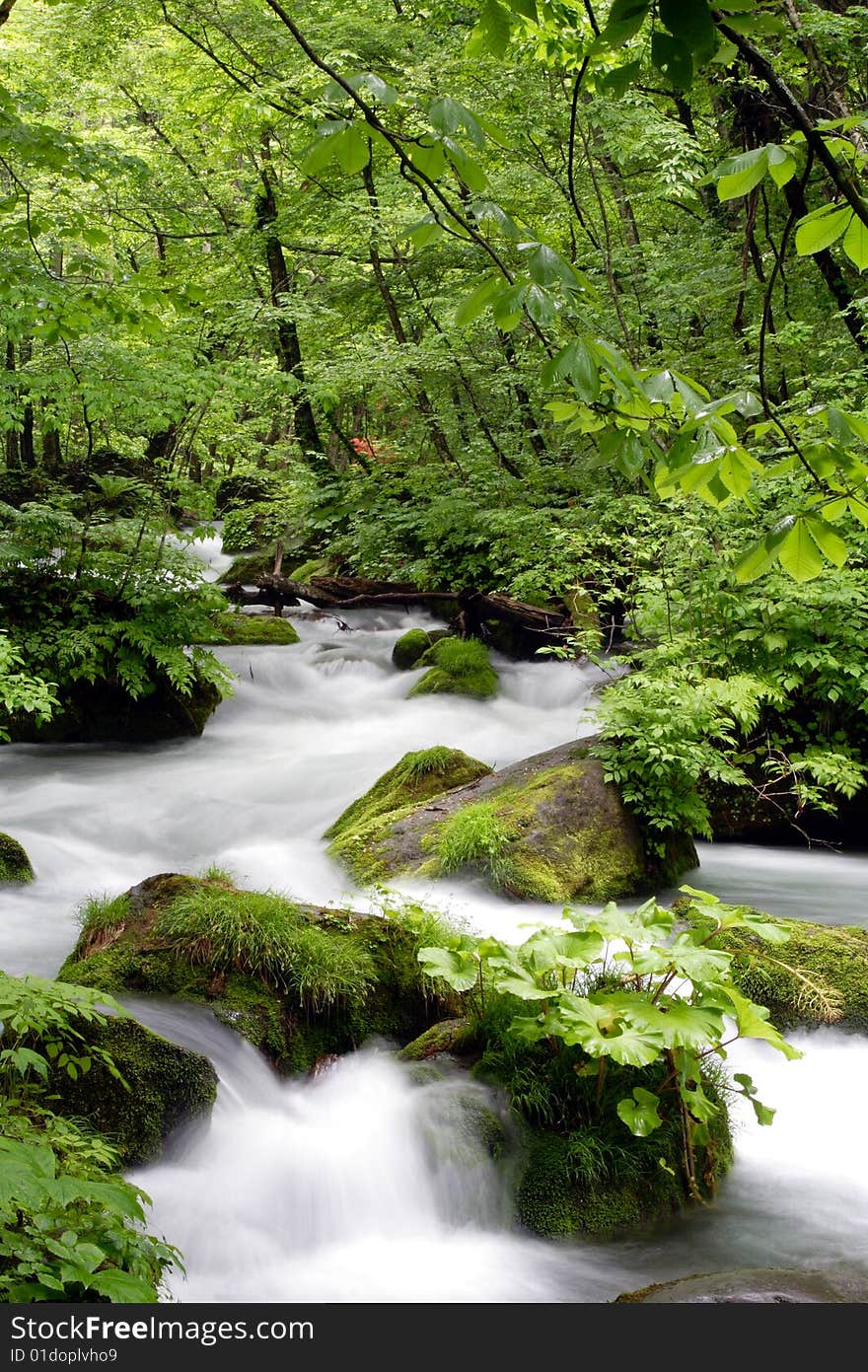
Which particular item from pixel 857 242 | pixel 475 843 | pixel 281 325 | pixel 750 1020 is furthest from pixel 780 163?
pixel 281 325

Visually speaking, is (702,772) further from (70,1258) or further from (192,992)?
(70,1258)

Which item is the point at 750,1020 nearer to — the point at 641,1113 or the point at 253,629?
the point at 641,1113

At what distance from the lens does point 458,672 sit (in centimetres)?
1120

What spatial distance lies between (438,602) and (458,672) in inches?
107

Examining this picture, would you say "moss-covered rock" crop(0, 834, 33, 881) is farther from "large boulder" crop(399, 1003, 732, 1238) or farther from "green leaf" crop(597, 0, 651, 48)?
"green leaf" crop(597, 0, 651, 48)

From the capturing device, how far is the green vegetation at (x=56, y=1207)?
1.93 metres

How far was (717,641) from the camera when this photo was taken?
791 centimetres

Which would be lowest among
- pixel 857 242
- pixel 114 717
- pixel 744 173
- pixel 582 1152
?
pixel 582 1152

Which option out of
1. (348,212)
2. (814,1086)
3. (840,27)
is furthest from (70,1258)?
(348,212)

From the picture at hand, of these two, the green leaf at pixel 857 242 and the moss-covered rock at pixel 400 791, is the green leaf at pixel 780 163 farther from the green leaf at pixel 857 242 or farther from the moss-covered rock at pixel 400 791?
the moss-covered rock at pixel 400 791

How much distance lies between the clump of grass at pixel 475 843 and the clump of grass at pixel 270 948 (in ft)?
6.05

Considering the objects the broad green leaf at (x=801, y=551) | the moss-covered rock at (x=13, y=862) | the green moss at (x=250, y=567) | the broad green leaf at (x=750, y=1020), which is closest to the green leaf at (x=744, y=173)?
the broad green leaf at (x=801, y=551)

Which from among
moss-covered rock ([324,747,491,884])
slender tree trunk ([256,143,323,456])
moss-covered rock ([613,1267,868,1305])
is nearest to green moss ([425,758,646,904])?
moss-covered rock ([324,747,491,884])

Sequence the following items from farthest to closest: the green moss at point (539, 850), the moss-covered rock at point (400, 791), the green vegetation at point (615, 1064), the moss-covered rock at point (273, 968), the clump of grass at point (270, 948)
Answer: the moss-covered rock at point (400, 791) → the green moss at point (539, 850) → the clump of grass at point (270, 948) → the moss-covered rock at point (273, 968) → the green vegetation at point (615, 1064)
